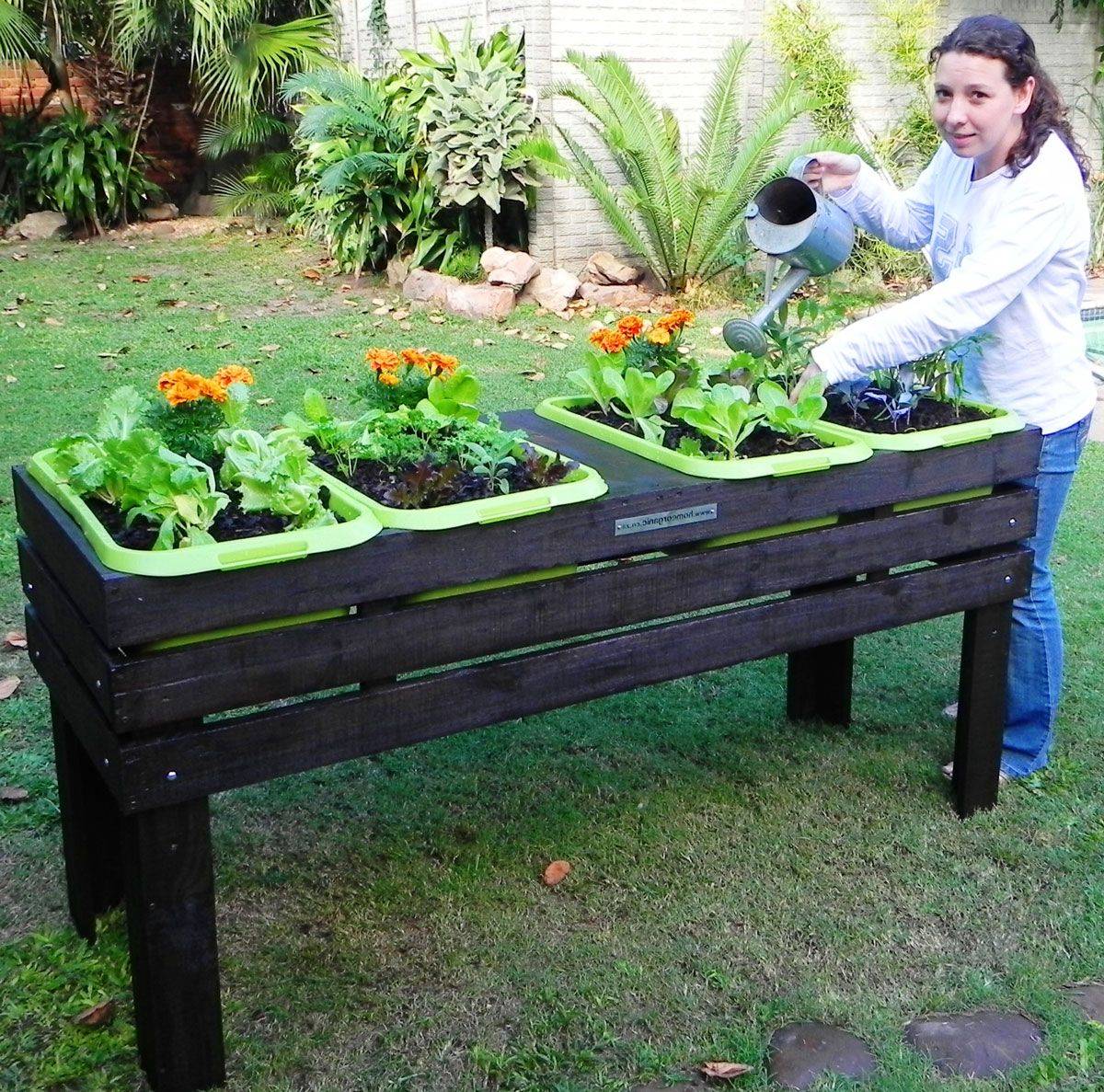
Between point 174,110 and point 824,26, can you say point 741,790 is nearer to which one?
point 824,26

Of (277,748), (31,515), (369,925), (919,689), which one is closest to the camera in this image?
(277,748)

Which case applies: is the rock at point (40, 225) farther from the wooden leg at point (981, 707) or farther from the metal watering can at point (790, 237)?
the wooden leg at point (981, 707)

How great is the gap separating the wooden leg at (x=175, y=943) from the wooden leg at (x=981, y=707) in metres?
1.76

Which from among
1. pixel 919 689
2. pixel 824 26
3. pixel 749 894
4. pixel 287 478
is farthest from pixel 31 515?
pixel 824 26

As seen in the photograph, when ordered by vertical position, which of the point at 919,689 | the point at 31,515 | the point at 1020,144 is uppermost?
the point at 1020,144

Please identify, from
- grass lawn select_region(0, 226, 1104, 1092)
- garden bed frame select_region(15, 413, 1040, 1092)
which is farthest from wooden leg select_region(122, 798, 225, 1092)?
grass lawn select_region(0, 226, 1104, 1092)

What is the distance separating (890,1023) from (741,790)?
905mm

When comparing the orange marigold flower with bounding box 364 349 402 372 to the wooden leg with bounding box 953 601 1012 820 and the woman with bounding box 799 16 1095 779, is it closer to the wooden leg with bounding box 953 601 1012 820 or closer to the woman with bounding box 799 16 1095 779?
the woman with bounding box 799 16 1095 779

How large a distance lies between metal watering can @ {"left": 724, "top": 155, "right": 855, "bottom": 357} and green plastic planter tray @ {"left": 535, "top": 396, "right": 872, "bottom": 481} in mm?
288

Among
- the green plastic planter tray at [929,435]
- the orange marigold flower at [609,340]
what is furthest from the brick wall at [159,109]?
the green plastic planter tray at [929,435]

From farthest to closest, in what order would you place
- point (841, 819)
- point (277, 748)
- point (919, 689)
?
point (919, 689) < point (841, 819) < point (277, 748)

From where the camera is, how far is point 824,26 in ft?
32.8

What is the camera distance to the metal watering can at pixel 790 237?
2.88 meters

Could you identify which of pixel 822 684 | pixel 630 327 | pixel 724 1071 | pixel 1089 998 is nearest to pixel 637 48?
pixel 822 684
